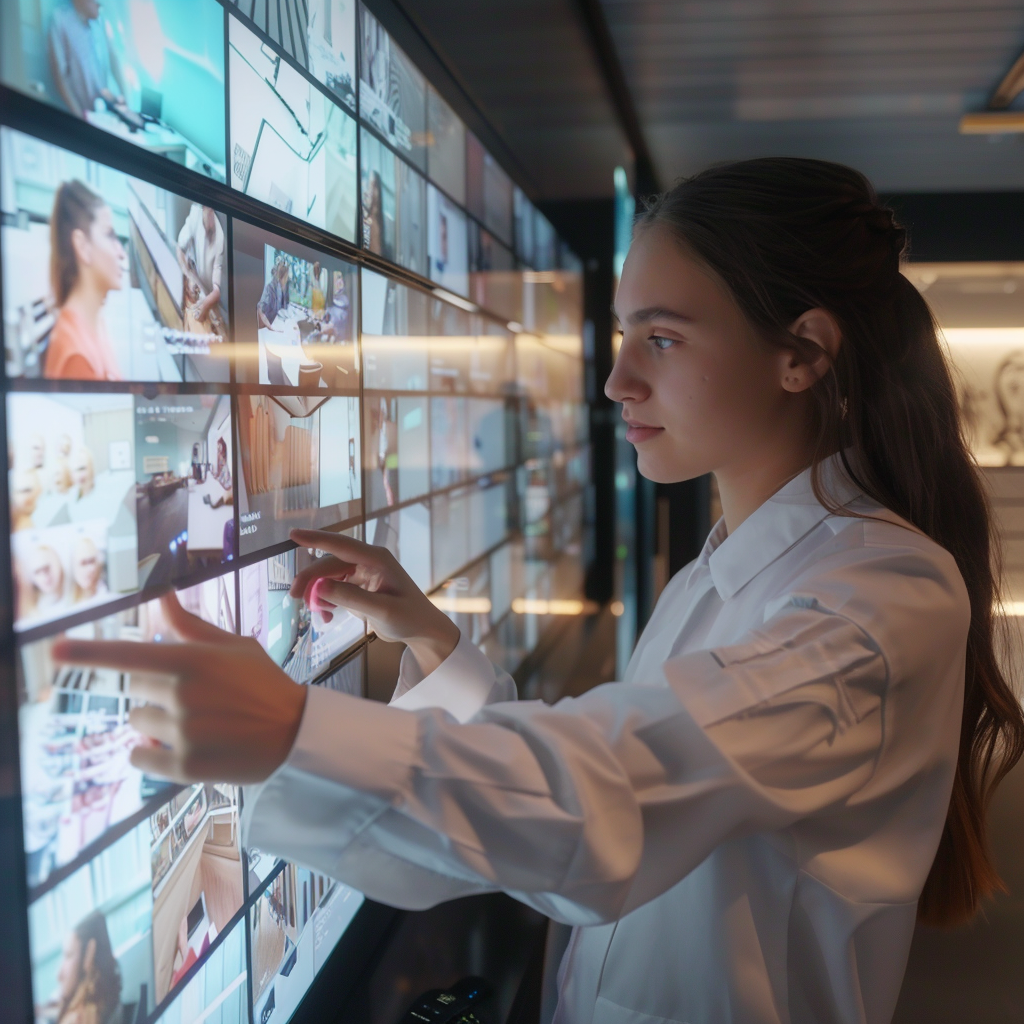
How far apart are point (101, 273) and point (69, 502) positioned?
17 cm

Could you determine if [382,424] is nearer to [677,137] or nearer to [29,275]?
[29,275]

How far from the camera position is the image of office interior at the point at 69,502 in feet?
1.82

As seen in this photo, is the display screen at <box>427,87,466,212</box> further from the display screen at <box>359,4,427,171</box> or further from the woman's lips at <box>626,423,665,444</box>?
the woman's lips at <box>626,423,665,444</box>

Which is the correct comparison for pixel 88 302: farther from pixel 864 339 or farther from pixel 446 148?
pixel 446 148

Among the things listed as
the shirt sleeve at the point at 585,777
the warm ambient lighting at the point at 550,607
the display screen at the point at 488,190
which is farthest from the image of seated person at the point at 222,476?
the warm ambient lighting at the point at 550,607

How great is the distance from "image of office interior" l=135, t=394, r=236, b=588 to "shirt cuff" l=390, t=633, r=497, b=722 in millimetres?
330

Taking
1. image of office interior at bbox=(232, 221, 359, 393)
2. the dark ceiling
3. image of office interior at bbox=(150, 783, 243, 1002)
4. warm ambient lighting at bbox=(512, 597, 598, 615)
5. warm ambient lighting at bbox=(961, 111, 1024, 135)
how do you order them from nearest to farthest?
1. image of office interior at bbox=(150, 783, 243, 1002)
2. image of office interior at bbox=(232, 221, 359, 393)
3. the dark ceiling
4. warm ambient lighting at bbox=(512, 597, 598, 615)
5. warm ambient lighting at bbox=(961, 111, 1024, 135)

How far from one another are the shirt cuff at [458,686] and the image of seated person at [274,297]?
1.45ft

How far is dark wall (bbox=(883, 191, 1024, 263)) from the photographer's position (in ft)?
12.9

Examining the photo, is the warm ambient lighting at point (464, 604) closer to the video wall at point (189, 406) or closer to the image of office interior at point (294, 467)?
the video wall at point (189, 406)

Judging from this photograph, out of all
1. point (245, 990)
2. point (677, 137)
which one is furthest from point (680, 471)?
point (677, 137)

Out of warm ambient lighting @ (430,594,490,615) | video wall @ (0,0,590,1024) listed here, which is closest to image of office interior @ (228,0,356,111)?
video wall @ (0,0,590,1024)

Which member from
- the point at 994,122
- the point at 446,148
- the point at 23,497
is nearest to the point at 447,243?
the point at 446,148

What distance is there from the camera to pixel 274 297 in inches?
37.2
